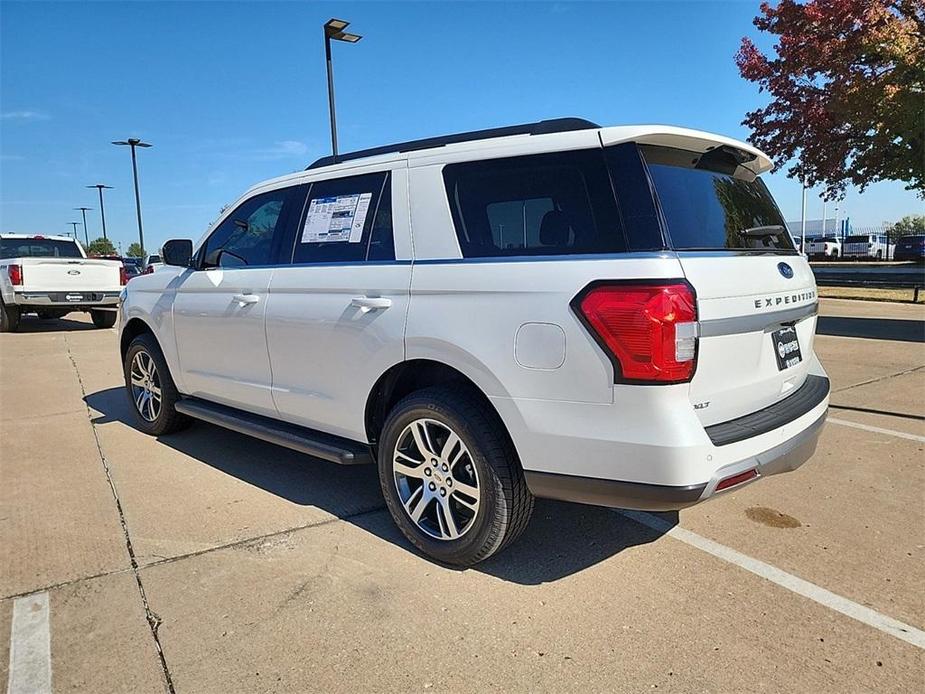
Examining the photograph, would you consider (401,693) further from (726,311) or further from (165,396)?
(165,396)

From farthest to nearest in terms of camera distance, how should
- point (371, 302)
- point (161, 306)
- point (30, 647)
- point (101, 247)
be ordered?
point (101, 247), point (161, 306), point (371, 302), point (30, 647)

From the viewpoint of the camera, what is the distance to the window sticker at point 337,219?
11.6 feet

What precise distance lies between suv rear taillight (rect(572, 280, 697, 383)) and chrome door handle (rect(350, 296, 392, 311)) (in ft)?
3.76

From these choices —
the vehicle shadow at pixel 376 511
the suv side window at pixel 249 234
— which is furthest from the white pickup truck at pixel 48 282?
the suv side window at pixel 249 234

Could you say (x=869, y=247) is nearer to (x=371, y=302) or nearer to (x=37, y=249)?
(x=37, y=249)

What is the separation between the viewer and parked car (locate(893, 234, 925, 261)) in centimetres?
3098

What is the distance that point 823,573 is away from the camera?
300cm

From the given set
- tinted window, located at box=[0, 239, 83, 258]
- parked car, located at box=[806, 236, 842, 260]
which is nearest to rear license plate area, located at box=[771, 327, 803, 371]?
tinted window, located at box=[0, 239, 83, 258]

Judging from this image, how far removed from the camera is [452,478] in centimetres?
302

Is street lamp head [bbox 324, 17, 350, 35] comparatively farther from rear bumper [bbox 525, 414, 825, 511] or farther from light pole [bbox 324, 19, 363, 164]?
rear bumper [bbox 525, 414, 825, 511]

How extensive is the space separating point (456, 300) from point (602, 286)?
2.30ft

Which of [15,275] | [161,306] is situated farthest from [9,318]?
[161,306]

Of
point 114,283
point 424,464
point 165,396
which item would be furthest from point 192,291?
point 114,283

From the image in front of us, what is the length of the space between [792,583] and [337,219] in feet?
9.44
